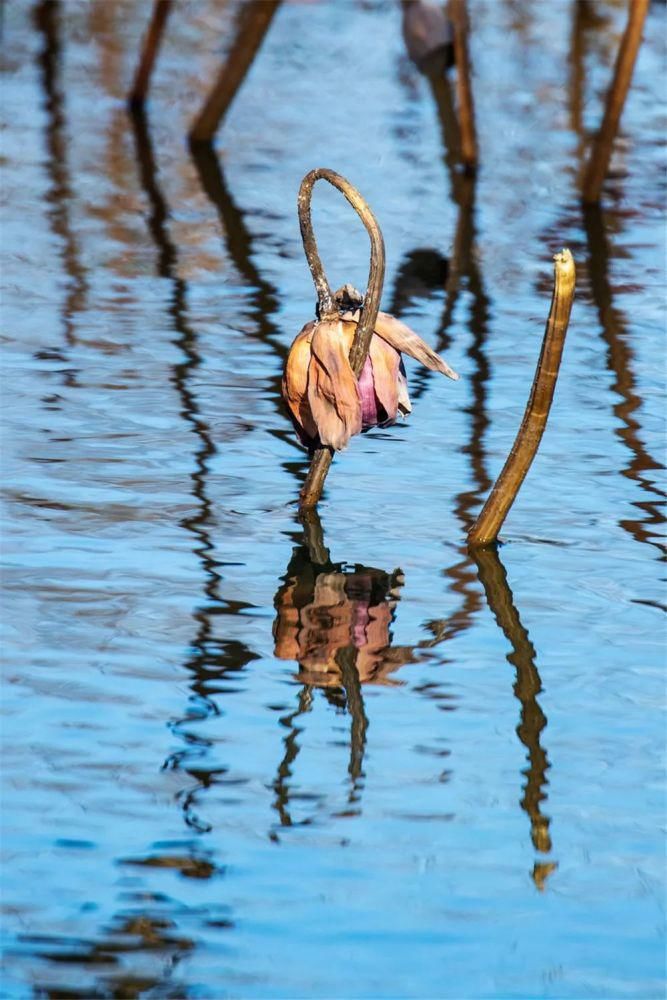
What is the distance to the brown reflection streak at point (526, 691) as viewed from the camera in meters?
1.86

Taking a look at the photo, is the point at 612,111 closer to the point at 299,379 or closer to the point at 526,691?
the point at 299,379

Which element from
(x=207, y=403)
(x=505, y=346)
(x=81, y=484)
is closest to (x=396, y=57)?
(x=505, y=346)

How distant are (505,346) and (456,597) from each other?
1.51 meters

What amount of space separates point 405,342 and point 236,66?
149 inches

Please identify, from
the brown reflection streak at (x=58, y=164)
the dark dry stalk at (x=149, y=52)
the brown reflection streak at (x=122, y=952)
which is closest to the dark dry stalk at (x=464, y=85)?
the dark dry stalk at (x=149, y=52)

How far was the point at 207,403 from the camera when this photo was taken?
339 centimetres

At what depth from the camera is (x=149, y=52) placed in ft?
21.5

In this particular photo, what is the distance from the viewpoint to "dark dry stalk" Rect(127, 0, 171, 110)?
6367mm

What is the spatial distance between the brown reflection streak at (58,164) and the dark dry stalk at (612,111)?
5.24 ft

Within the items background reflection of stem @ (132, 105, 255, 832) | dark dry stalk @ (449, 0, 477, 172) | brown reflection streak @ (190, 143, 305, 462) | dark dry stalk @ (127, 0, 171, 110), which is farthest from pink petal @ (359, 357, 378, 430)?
dark dry stalk @ (127, 0, 171, 110)

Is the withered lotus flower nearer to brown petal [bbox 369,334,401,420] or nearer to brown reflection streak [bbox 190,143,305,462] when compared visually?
brown petal [bbox 369,334,401,420]

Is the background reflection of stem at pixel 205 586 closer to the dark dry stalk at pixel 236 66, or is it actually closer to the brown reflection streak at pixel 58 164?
the brown reflection streak at pixel 58 164

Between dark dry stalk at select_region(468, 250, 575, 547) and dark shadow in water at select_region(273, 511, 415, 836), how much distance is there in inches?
6.8

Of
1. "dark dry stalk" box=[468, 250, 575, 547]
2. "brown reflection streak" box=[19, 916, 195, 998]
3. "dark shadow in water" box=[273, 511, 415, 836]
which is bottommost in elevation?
"dark shadow in water" box=[273, 511, 415, 836]
